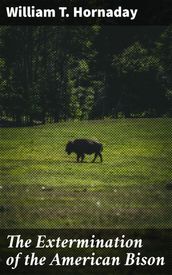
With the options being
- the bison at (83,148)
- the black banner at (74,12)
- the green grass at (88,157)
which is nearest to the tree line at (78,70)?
the green grass at (88,157)

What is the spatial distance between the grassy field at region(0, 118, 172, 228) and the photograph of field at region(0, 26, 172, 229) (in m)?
0.04

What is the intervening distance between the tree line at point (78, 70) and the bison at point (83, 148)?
1.37 metres

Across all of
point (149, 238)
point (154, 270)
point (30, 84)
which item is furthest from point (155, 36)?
point (154, 270)

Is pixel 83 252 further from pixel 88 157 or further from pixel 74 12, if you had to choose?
pixel 88 157

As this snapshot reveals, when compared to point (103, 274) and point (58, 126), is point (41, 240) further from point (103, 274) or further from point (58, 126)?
point (58, 126)

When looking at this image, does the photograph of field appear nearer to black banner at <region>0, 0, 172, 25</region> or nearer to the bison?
the bison

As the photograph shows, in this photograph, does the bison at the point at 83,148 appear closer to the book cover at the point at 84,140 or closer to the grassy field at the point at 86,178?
the book cover at the point at 84,140

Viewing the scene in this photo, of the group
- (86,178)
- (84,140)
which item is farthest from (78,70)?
(86,178)

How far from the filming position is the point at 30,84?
22.5 meters

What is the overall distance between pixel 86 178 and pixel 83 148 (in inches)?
218

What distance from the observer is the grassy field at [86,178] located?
34.2ft

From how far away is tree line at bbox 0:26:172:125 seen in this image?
813 inches

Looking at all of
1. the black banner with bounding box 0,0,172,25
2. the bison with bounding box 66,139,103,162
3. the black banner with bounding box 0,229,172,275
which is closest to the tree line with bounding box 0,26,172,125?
the bison with bounding box 66,139,103,162

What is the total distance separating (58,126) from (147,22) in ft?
43.1
